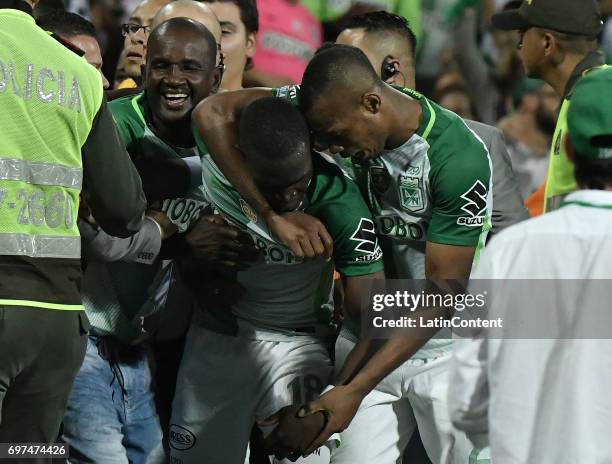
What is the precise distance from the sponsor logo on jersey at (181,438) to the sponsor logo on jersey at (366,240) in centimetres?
112

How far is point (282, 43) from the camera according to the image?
6621mm

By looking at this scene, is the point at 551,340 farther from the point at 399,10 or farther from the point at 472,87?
the point at 472,87

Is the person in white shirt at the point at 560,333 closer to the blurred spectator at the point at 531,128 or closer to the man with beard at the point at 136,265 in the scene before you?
the man with beard at the point at 136,265

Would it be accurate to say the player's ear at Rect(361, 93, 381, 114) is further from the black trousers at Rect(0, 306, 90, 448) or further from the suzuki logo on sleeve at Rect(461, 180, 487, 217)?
the black trousers at Rect(0, 306, 90, 448)

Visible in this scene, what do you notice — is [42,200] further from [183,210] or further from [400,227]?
[400,227]

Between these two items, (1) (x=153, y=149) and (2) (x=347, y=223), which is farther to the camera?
(1) (x=153, y=149)

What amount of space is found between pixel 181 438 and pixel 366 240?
123cm

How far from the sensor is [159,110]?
4.42m

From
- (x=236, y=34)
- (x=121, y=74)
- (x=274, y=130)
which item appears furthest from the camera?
(x=121, y=74)

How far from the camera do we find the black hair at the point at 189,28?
4.51 metres

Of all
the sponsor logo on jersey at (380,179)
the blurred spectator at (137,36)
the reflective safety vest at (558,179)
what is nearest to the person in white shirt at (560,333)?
the reflective safety vest at (558,179)

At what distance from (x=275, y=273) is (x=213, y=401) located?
24.1 inches

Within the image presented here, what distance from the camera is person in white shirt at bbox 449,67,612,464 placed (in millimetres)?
2705
